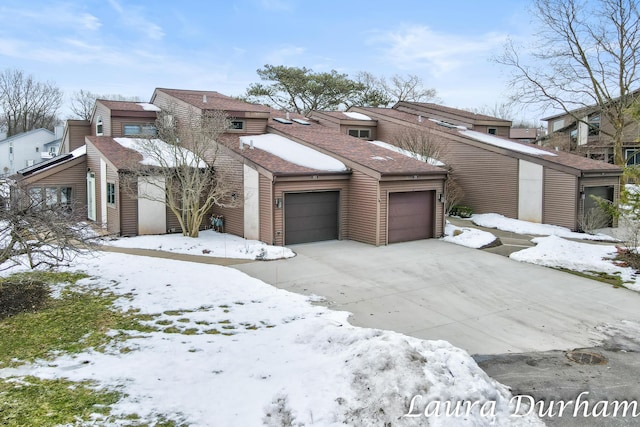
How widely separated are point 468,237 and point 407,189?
301 centimetres

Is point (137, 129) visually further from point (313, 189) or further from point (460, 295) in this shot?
point (460, 295)

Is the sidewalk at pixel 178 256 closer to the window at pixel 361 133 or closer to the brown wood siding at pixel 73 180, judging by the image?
the brown wood siding at pixel 73 180

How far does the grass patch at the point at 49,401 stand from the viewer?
521 centimetres

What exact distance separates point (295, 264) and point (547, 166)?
534 inches

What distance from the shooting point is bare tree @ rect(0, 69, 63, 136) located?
170 ft

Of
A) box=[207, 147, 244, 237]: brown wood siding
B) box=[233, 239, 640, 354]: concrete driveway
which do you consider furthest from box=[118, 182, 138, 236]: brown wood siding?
box=[233, 239, 640, 354]: concrete driveway

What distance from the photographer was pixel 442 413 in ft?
17.0

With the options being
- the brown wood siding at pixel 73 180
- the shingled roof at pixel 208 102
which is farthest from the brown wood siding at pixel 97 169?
the shingled roof at pixel 208 102

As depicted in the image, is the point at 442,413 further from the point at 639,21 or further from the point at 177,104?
the point at 639,21

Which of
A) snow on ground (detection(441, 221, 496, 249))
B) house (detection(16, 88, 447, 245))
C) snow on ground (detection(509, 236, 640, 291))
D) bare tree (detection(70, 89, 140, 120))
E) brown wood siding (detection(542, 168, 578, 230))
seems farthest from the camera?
bare tree (detection(70, 89, 140, 120))

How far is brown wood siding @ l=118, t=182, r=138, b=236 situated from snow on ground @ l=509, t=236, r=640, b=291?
44.6ft

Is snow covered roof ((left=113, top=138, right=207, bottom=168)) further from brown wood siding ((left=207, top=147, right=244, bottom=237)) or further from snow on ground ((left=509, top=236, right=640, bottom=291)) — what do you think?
snow on ground ((left=509, top=236, right=640, bottom=291))

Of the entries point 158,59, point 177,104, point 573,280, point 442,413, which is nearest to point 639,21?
point 573,280

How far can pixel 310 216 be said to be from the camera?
17.5 metres
